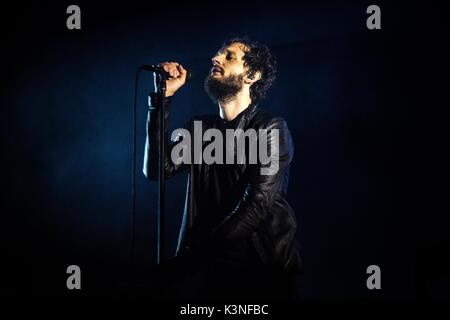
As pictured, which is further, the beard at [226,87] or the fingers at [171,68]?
the beard at [226,87]

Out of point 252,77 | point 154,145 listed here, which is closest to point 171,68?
point 154,145

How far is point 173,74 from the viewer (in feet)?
7.61

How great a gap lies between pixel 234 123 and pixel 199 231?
0.58 meters

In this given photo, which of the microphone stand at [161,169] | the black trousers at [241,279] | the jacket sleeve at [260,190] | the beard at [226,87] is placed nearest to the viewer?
the microphone stand at [161,169]

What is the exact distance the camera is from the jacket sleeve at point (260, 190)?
90.5 inches

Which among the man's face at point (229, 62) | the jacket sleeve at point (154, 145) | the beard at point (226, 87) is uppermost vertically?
the man's face at point (229, 62)

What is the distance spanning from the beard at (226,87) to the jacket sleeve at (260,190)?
303 mm

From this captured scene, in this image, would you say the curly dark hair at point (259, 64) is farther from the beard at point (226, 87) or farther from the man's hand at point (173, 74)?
the man's hand at point (173, 74)

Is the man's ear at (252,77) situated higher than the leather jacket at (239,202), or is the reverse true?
the man's ear at (252,77)

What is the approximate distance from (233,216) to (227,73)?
0.81 m

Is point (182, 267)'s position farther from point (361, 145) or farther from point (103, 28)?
point (103, 28)

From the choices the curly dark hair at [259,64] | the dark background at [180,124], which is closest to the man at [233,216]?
the curly dark hair at [259,64]

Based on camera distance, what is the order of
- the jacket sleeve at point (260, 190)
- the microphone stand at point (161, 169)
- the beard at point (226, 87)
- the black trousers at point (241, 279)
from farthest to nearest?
the beard at point (226, 87) → the black trousers at point (241, 279) → the jacket sleeve at point (260, 190) → the microphone stand at point (161, 169)

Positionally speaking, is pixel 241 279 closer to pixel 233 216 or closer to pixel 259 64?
pixel 233 216
